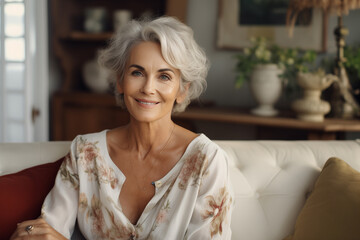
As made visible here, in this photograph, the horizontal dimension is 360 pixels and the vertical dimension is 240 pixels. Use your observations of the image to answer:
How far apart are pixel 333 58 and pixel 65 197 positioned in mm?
2095

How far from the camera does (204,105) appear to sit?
10.7 feet

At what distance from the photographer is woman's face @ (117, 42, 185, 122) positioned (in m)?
1.53

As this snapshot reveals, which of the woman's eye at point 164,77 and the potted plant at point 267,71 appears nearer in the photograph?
the woman's eye at point 164,77

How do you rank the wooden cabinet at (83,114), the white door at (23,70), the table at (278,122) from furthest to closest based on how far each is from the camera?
1. the wooden cabinet at (83,114)
2. the white door at (23,70)
3. the table at (278,122)

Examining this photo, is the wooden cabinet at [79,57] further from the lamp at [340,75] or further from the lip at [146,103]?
the lip at [146,103]

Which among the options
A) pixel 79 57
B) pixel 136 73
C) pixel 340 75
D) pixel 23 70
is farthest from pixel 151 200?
pixel 79 57

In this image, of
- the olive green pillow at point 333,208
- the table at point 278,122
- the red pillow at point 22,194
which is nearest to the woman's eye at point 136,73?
the red pillow at point 22,194

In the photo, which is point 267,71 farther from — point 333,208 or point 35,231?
point 35,231

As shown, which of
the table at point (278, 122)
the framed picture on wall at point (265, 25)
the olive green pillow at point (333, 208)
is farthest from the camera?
the framed picture on wall at point (265, 25)

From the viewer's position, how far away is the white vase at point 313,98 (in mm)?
2564

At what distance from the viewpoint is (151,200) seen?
153 centimetres

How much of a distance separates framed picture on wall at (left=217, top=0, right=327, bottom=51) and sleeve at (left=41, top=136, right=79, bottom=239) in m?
1.94

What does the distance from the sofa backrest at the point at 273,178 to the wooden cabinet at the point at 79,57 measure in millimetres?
1685

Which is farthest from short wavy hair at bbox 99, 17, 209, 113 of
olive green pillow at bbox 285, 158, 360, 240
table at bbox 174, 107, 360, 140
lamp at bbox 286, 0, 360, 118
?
lamp at bbox 286, 0, 360, 118
